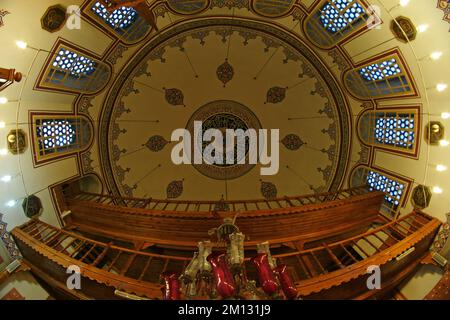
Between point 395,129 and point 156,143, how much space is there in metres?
8.24

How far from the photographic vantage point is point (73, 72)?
710 centimetres

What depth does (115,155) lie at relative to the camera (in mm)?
9539

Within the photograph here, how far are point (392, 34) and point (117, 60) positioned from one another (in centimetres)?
770

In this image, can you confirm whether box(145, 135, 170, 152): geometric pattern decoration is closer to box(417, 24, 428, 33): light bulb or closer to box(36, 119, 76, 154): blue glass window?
box(36, 119, 76, 154): blue glass window

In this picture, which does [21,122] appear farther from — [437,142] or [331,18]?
[437,142]

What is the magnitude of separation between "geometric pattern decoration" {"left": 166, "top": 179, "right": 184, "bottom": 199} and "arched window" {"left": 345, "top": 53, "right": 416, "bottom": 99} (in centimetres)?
725

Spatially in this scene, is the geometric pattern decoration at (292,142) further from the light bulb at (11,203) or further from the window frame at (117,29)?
the light bulb at (11,203)

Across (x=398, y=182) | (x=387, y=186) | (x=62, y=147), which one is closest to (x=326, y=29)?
(x=398, y=182)

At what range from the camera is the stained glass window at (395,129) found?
22.4ft

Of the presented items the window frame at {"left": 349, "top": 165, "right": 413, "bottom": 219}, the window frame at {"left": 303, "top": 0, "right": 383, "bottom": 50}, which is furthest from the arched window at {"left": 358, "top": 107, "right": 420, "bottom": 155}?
the window frame at {"left": 303, "top": 0, "right": 383, "bottom": 50}

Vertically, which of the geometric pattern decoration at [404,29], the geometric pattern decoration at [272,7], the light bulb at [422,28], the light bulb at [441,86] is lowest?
the light bulb at [441,86]

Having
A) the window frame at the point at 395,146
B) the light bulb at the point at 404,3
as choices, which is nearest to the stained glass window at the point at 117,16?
the light bulb at the point at 404,3

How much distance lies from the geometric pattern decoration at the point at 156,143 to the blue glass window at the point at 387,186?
761 centimetres

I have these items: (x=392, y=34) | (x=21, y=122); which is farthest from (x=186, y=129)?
(x=392, y=34)
